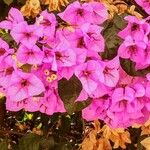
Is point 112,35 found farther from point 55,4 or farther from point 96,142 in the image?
point 96,142

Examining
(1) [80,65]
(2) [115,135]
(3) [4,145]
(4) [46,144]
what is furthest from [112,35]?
(3) [4,145]

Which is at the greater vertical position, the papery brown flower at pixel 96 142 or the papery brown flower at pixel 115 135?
the papery brown flower at pixel 115 135

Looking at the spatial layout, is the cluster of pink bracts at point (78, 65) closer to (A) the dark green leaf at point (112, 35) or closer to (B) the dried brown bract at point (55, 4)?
(A) the dark green leaf at point (112, 35)

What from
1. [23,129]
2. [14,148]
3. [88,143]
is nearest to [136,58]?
[88,143]

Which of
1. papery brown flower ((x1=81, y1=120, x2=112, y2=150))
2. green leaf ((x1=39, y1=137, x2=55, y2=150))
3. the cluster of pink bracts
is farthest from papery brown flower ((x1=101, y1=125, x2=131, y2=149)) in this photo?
the cluster of pink bracts

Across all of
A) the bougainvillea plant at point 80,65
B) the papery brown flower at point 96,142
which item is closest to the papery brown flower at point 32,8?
the bougainvillea plant at point 80,65

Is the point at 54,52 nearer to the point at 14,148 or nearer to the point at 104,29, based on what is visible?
the point at 104,29
